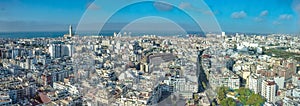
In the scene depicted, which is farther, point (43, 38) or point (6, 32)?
A: point (43, 38)

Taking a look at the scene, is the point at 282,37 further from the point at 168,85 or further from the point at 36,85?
the point at 36,85

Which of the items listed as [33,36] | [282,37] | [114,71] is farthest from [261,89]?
[33,36]

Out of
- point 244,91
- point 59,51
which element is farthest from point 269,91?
point 59,51

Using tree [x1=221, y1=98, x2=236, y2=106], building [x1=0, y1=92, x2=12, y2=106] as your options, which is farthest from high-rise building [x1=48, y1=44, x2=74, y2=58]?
tree [x1=221, y1=98, x2=236, y2=106]

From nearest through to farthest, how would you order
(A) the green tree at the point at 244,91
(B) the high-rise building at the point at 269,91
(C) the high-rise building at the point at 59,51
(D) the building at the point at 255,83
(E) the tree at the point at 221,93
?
(E) the tree at the point at 221,93
(B) the high-rise building at the point at 269,91
(A) the green tree at the point at 244,91
(D) the building at the point at 255,83
(C) the high-rise building at the point at 59,51

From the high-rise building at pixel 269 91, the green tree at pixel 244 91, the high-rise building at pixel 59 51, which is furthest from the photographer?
the high-rise building at pixel 59 51

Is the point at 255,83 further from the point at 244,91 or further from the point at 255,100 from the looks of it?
the point at 255,100

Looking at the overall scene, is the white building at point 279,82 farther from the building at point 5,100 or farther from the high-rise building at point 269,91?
the building at point 5,100

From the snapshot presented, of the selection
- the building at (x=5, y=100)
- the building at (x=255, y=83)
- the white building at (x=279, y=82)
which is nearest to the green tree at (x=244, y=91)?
the building at (x=255, y=83)

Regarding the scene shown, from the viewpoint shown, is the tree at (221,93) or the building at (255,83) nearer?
the tree at (221,93)
